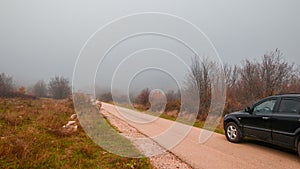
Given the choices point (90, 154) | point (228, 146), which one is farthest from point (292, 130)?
point (90, 154)

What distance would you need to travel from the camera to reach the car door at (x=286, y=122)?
224 inches

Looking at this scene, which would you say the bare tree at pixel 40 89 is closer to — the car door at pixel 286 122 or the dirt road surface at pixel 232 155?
the dirt road surface at pixel 232 155

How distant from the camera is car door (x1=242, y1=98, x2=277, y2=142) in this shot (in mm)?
6544

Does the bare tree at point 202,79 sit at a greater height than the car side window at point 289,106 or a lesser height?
greater

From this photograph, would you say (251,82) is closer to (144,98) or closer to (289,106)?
(289,106)

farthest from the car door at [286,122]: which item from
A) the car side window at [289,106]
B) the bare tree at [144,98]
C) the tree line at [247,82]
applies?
the bare tree at [144,98]

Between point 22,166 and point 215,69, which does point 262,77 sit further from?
point 22,166

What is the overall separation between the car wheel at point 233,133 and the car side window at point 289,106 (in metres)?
1.77

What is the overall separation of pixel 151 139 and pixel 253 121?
3823 millimetres

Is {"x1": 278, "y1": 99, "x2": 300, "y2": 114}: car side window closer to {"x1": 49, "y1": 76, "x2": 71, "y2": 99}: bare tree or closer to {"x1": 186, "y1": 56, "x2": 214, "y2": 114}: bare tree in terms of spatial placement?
{"x1": 186, "y1": 56, "x2": 214, "y2": 114}: bare tree

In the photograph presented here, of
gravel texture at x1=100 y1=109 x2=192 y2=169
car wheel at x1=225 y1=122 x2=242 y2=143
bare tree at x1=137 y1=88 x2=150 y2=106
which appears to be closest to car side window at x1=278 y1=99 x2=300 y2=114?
car wheel at x1=225 y1=122 x2=242 y2=143

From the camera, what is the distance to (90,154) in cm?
574

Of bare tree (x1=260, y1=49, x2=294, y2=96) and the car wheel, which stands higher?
bare tree (x1=260, y1=49, x2=294, y2=96)

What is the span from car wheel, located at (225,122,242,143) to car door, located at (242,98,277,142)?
0.94ft
